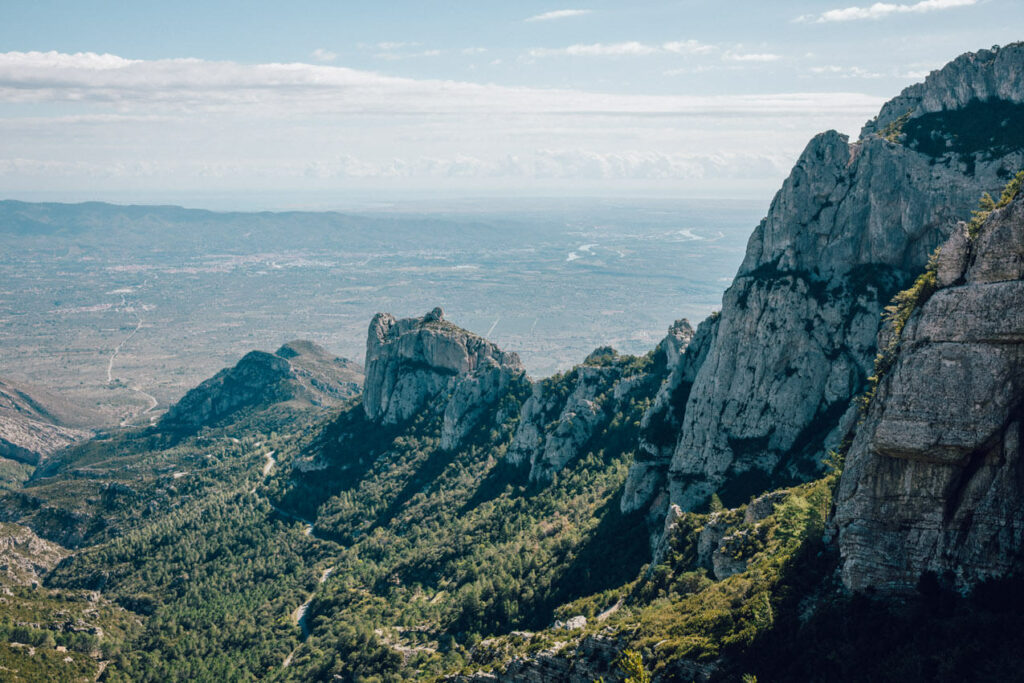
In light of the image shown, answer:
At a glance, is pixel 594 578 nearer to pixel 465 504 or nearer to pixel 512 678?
pixel 512 678

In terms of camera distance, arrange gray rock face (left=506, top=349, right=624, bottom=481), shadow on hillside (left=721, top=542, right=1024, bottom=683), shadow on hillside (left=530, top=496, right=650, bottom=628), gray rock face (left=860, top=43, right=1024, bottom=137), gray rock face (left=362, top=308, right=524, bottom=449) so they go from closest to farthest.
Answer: shadow on hillside (left=721, top=542, right=1024, bottom=683) < shadow on hillside (left=530, top=496, right=650, bottom=628) < gray rock face (left=860, top=43, right=1024, bottom=137) < gray rock face (left=506, top=349, right=624, bottom=481) < gray rock face (left=362, top=308, right=524, bottom=449)

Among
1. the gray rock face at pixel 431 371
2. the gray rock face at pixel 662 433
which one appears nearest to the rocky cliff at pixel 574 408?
the gray rock face at pixel 662 433

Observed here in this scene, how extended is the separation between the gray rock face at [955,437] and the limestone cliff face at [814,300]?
3667cm

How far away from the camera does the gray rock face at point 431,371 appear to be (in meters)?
175

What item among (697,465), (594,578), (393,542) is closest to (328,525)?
(393,542)

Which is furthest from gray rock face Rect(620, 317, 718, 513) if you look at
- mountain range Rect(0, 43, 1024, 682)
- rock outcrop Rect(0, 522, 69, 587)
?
rock outcrop Rect(0, 522, 69, 587)

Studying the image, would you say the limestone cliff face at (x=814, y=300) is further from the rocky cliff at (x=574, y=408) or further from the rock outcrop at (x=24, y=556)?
the rock outcrop at (x=24, y=556)

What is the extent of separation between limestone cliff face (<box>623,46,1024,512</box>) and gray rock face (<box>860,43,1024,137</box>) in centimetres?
23

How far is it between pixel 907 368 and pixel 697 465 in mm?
48574

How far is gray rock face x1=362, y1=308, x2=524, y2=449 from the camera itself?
175 meters

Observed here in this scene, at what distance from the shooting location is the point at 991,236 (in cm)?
3641

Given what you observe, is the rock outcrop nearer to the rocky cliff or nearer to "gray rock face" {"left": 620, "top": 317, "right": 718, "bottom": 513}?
the rocky cliff

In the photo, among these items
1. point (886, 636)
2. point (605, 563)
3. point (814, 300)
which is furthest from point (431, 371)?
point (886, 636)

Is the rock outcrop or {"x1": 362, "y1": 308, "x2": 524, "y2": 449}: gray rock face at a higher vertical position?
{"x1": 362, "y1": 308, "x2": 524, "y2": 449}: gray rock face
